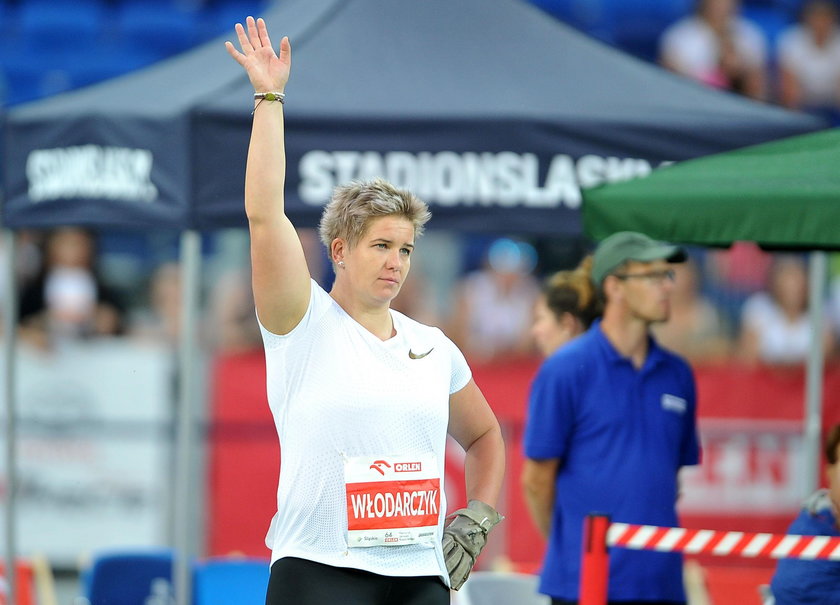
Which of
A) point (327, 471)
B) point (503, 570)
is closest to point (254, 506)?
point (503, 570)

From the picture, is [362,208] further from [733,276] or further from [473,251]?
[473,251]

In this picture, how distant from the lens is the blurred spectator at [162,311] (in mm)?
10078

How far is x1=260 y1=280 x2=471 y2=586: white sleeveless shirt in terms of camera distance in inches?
134

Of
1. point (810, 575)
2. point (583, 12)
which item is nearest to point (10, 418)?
point (810, 575)

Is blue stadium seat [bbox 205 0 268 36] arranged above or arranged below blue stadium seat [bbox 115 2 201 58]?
above

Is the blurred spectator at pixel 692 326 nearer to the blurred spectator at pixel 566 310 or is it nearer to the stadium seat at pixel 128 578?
the blurred spectator at pixel 566 310

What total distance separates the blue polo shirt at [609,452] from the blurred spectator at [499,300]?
5.07 meters

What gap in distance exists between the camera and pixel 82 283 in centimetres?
1055

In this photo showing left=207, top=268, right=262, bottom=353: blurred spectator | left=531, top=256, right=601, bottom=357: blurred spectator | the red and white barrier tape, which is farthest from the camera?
left=207, top=268, right=262, bottom=353: blurred spectator

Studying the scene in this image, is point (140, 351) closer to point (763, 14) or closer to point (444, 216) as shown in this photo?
point (444, 216)

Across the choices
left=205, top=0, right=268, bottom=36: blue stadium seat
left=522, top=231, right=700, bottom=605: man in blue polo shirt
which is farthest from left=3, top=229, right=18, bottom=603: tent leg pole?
left=205, top=0, right=268, bottom=36: blue stadium seat

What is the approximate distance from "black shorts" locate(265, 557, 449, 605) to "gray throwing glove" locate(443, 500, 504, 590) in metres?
0.23

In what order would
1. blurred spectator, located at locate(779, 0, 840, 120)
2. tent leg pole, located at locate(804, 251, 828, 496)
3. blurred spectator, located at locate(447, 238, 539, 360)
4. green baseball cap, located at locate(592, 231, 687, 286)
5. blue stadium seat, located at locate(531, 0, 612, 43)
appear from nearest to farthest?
green baseball cap, located at locate(592, 231, 687, 286)
tent leg pole, located at locate(804, 251, 828, 496)
blurred spectator, located at locate(447, 238, 539, 360)
blurred spectator, located at locate(779, 0, 840, 120)
blue stadium seat, located at locate(531, 0, 612, 43)

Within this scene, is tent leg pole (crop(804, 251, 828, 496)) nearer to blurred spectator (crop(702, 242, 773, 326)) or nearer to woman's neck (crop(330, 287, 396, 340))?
woman's neck (crop(330, 287, 396, 340))
